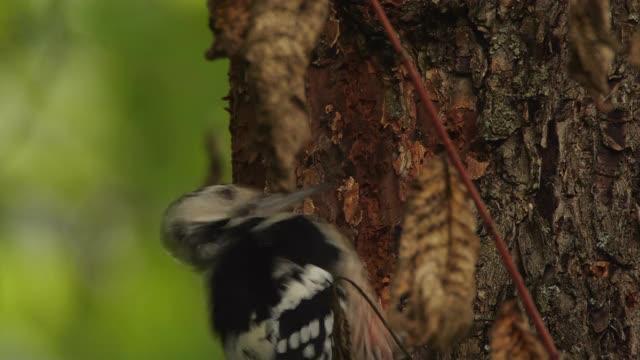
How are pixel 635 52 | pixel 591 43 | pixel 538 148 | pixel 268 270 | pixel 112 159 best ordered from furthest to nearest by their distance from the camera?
pixel 112 159
pixel 268 270
pixel 538 148
pixel 635 52
pixel 591 43

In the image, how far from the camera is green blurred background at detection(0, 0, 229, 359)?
18.6 ft

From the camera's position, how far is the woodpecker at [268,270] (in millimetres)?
3434

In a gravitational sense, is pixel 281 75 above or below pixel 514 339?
above

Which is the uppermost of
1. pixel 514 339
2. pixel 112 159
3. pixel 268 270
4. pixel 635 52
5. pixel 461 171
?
pixel 112 159

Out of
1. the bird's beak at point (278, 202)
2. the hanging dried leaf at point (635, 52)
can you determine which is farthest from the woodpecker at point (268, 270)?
the hanging dried leaf at point (635, 52)

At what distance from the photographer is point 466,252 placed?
1.93 meters

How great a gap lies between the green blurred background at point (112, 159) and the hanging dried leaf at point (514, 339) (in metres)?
3.57

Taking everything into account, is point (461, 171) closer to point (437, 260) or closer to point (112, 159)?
point (437, 260)

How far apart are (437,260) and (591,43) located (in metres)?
0.47

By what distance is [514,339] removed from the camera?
6.66 feet

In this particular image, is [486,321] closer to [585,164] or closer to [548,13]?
[585,164]

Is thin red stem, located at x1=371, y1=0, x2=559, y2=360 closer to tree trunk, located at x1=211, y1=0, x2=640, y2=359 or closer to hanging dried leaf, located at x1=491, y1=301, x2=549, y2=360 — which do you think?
hanging dried leaf, located at x1=491, y1=301, x2=549, y2=360

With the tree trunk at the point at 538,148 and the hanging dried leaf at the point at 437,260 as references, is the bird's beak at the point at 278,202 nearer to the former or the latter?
the tree trunk at the point at 538,148

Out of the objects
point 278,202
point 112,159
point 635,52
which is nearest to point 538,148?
point 278,202
